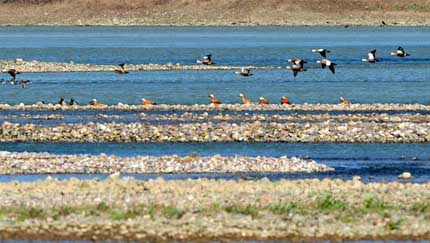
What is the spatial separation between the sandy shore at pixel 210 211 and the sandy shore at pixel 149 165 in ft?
10.7

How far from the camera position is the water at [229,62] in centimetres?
4938

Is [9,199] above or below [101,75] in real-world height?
above

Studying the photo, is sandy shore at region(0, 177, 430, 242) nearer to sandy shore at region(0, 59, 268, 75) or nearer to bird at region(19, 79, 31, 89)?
bird at region(19, 79, 31, 89)

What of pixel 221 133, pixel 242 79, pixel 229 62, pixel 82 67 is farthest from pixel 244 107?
pixel 229 62

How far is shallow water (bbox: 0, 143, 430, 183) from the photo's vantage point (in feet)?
84.2

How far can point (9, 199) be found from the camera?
20641 mm

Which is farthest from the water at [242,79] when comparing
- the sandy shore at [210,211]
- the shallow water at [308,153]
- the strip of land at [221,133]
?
the sandy shore at [210,211]

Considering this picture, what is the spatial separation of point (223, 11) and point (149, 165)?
119344mm

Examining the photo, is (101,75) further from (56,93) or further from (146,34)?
(146,34)

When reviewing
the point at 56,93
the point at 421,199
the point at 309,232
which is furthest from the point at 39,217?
the point at 56,93

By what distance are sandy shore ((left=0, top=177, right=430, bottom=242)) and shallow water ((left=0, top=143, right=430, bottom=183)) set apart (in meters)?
2.90

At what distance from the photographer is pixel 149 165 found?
26.5 m

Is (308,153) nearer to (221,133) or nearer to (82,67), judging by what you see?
(221,133)

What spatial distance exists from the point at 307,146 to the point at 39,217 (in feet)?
42.7
